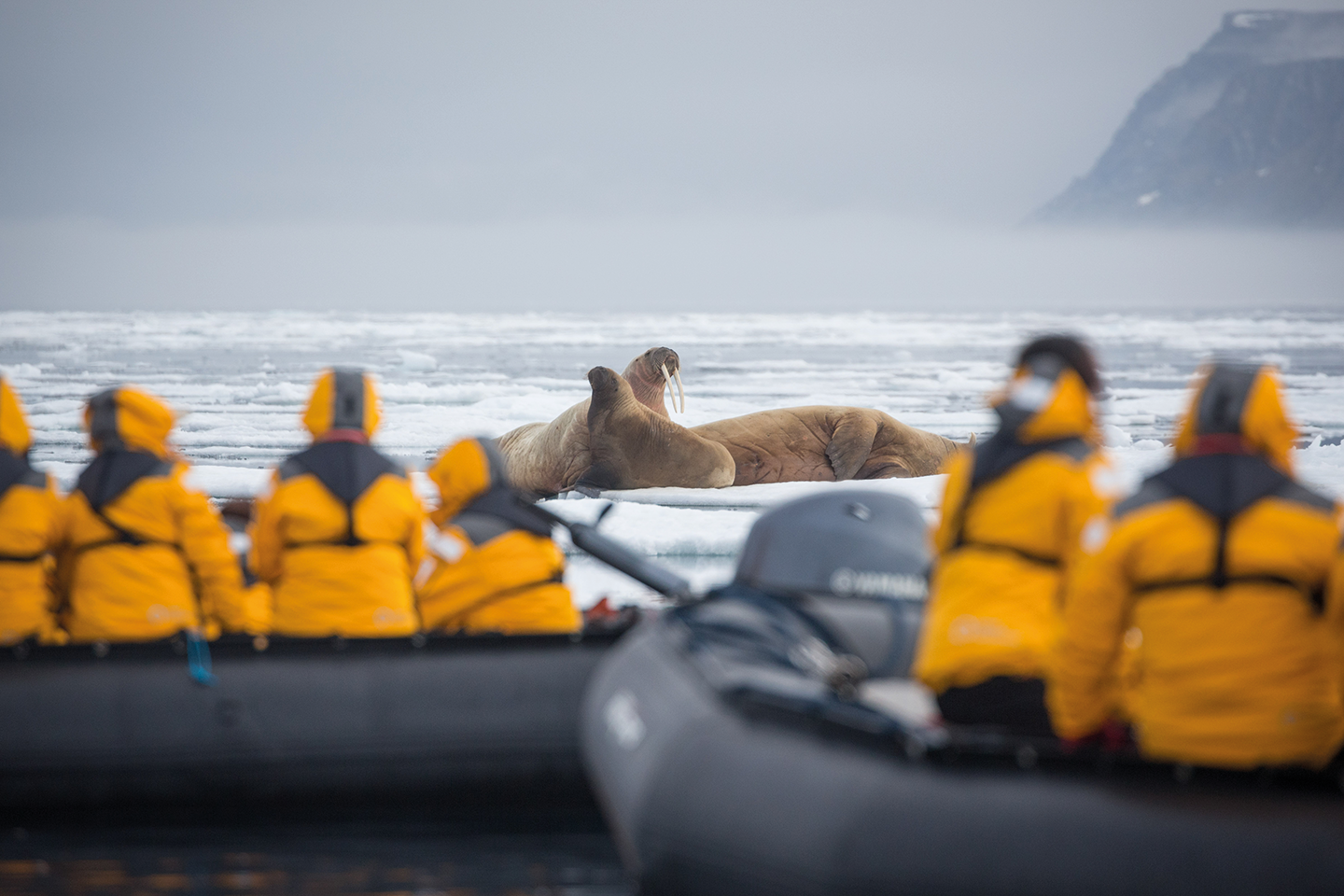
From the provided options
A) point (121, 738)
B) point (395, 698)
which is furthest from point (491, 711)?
point (121, 738)

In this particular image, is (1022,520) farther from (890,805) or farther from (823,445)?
(823,445)

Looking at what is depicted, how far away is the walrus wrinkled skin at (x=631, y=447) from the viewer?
392 inches

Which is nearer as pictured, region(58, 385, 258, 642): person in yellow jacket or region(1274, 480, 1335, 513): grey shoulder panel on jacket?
region(1274, 480, 1335, 513): grey shoulder panel on jacket

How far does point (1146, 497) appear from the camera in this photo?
8.30 ft

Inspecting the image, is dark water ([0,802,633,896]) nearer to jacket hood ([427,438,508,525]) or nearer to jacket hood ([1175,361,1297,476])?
jacket hood ([427,438,508,525])

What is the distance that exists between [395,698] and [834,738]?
5.20ft

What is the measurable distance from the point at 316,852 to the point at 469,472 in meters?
Answer: 1.17

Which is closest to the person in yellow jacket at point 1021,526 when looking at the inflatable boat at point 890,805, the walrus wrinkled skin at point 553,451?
the inflatable boat at point 890,805

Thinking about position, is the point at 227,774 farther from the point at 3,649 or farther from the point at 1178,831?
the point at 1178,831

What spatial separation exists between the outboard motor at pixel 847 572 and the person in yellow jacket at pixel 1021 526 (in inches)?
35.2

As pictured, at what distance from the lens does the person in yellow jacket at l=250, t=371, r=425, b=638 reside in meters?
3.87

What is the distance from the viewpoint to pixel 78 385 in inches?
774

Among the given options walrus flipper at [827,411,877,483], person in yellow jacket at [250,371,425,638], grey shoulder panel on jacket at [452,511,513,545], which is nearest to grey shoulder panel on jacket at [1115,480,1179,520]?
grey shoulder panel on jacket at [452,511,513,545]

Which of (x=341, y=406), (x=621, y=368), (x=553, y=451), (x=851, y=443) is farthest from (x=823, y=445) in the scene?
(x=621, y=368)
